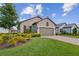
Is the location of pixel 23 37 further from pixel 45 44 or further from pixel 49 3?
pixel 49 3

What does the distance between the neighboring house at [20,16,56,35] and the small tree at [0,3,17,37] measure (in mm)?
156

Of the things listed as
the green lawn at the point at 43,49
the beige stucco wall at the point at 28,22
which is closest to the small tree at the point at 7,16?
the beige stucco wall at the point at 28,22

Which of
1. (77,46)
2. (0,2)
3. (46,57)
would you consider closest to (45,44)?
(46,57)

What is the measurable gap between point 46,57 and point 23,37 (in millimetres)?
483

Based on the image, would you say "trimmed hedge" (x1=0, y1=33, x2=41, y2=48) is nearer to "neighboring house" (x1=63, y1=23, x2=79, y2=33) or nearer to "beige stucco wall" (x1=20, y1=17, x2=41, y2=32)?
"beige stucco wall" (x1=20, y1=17, x2=41, y2=32)

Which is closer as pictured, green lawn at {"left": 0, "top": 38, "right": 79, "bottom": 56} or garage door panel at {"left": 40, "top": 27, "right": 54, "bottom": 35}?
green lawn at {"left": 0, "top": 38, "right": 79, "bottom": 56}

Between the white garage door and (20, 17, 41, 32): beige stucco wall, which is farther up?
(20, 17, 41, 32): beige stucco wall

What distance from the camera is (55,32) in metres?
4.48

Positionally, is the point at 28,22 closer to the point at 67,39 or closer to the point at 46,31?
the point at 46,31

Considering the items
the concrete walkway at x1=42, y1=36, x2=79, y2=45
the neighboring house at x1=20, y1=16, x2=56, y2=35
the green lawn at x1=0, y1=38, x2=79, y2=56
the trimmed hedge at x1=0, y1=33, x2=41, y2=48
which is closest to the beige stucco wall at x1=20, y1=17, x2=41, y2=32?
the neighboring house at x1=20, y1=16, x2=56, y2=35

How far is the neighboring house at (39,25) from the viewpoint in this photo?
438 centimetres

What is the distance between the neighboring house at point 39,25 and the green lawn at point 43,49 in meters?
0.18

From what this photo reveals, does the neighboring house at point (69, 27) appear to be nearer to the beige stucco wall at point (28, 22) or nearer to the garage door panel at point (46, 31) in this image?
the garage door panel at point (46, 31)

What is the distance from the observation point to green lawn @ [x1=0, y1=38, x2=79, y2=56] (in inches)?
169
